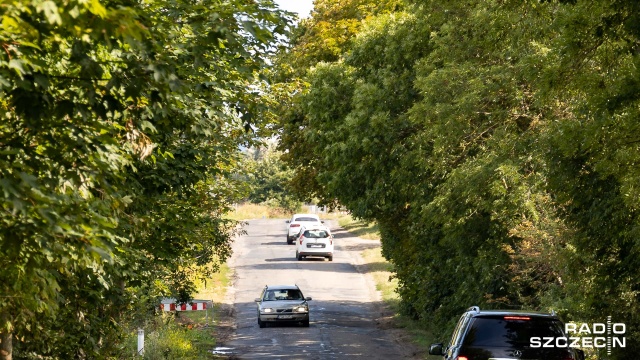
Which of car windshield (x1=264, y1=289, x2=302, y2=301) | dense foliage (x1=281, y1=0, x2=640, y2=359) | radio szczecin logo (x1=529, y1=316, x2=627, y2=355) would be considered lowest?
radio szczecin logo (x1=529, y1=316, x2=627, y2=355)

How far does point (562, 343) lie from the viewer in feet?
40.7

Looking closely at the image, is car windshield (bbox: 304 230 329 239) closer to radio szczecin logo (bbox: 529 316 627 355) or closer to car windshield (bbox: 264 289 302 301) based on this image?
car windshield (bbox: 264 289 302 301)

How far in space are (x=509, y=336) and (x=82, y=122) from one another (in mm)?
6507

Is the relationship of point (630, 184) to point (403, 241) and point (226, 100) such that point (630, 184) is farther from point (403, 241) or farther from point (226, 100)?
point (403, 241)

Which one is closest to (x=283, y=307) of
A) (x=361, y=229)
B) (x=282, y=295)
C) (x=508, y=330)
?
(x=282, y=295)

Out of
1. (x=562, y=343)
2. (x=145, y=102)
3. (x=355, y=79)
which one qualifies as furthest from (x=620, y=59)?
(x=355, y=79)

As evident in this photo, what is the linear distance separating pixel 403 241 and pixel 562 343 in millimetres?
20759

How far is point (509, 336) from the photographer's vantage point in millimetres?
12391

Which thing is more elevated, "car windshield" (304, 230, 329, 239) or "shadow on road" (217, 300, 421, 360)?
"car windshield" (304, 230, 329, 239)

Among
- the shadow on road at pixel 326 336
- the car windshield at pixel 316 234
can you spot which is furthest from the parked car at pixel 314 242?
the shadow on road at pixel 326 336

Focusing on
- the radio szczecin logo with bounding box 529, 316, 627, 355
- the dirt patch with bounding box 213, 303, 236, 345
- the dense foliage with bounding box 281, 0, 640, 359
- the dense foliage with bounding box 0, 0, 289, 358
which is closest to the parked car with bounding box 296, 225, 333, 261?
the dirt patch with bounding box 213, 303, 236, 345

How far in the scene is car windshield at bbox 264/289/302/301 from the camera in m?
35.4

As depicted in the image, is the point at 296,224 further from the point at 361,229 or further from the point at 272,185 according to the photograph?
the point at 272,185

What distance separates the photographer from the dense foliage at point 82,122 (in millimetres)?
6664
